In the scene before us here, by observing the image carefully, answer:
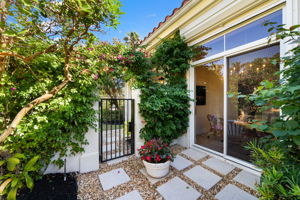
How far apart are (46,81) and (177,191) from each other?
287 cm

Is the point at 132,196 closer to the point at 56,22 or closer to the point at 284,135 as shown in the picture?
the point at 284,135

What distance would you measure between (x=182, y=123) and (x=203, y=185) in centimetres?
171

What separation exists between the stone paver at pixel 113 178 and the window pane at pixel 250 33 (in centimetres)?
369

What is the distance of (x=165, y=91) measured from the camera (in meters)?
3.12

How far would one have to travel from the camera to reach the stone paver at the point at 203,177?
2080 millimetres

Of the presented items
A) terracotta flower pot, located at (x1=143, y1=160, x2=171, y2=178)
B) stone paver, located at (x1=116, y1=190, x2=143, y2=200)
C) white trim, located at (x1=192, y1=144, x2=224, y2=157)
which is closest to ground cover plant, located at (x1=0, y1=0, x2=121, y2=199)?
stone paver, located at (x1=116, y1=190, x2=143, y2=200)

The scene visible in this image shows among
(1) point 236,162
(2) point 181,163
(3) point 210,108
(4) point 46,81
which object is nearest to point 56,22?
(4) point 46,81

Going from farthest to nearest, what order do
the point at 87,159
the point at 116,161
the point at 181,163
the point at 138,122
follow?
the point at 138,122
the point at 116,161
the point at 181,163
the point at 87,159

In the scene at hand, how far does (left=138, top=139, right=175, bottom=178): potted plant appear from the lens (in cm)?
221

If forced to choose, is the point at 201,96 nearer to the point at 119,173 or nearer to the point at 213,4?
the point at 213,4

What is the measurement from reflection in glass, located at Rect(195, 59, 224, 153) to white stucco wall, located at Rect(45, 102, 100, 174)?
2.84 m

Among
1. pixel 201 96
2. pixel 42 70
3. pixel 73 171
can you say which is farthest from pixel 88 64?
pixel 201 96

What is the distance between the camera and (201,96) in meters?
4.11

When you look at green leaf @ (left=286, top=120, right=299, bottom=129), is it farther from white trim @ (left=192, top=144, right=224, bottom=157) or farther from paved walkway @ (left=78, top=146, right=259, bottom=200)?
white trim @ (left=192, top=144, right=224, bottom=157)
